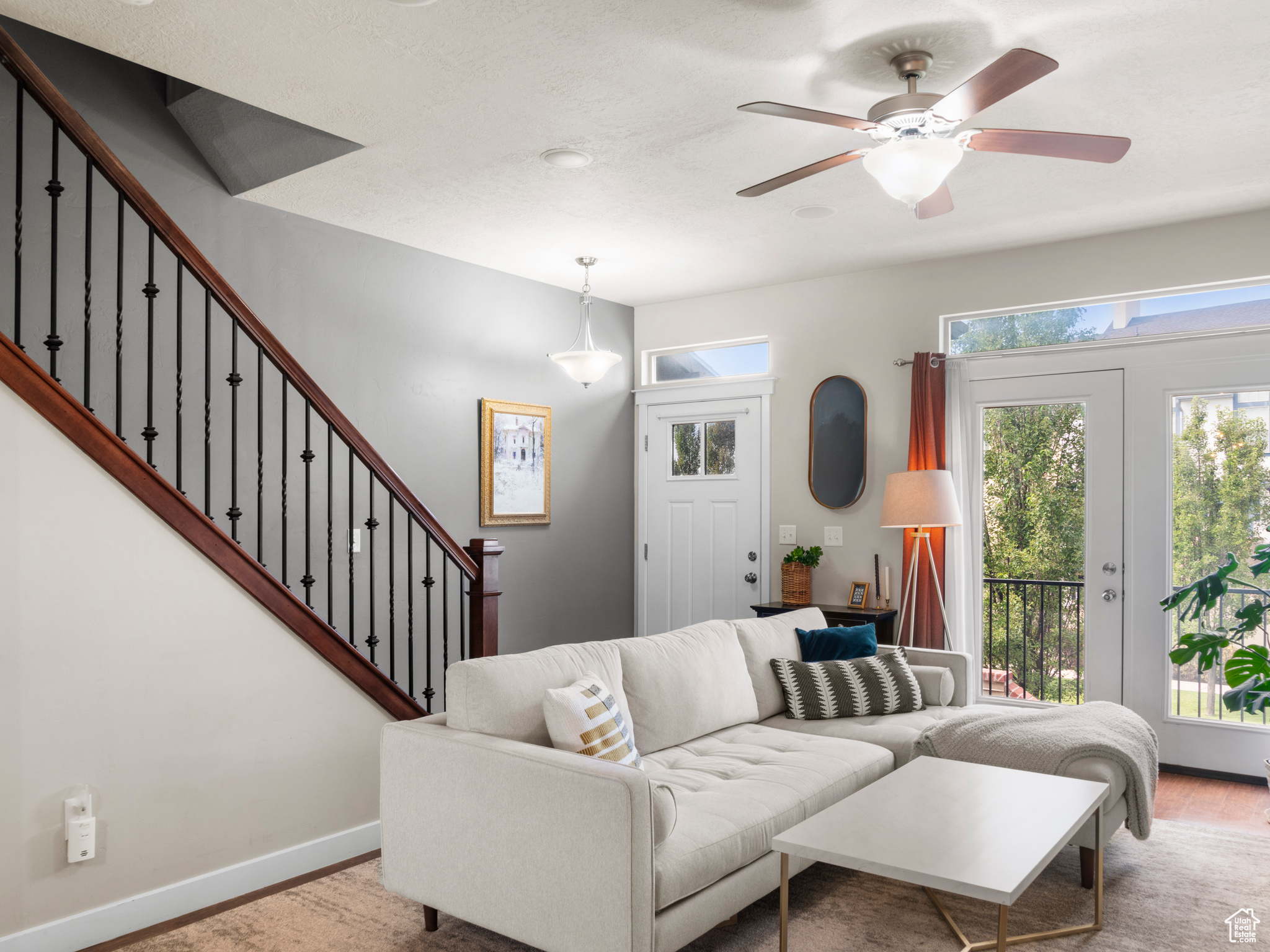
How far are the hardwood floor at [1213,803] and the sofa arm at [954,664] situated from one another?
2.89 ft

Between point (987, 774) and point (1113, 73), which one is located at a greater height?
point (1113, 73)

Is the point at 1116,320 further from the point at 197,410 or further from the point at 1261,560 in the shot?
the point at 197,410

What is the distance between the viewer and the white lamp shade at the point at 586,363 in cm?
502

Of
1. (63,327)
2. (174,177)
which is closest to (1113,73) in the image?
(174,177)

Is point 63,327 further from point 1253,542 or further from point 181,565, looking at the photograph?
point 1253,542

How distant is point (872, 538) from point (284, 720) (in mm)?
3463

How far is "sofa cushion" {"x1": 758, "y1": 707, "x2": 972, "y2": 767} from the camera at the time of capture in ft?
11.3

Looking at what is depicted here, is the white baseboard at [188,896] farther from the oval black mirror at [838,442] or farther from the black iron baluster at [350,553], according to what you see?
the oval black mirror at [838,442]

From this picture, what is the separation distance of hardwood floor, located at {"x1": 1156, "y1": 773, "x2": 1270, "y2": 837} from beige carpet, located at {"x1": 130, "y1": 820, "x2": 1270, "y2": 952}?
0.47 m

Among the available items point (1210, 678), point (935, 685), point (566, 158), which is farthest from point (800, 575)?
point (566, 158)

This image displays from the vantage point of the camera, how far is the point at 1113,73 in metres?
2.85

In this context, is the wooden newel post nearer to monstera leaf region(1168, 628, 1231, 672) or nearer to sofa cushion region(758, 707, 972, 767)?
sofa cushion region(758, 707, 972, 767)

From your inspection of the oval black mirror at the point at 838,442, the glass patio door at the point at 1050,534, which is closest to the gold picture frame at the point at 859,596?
the oval black mirror at the point at 838,442

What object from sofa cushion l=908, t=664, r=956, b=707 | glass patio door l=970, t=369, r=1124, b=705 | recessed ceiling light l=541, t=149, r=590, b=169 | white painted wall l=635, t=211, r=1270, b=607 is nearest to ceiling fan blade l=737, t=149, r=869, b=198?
recessed ceiling light l=541, t=149, r=590, b=169
